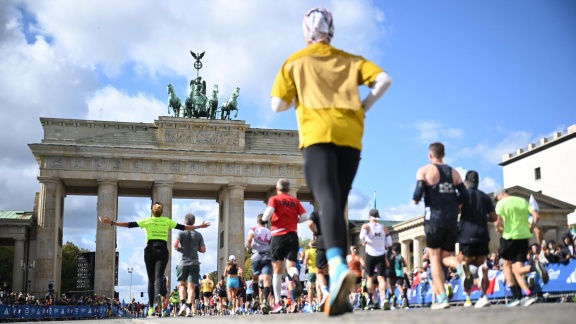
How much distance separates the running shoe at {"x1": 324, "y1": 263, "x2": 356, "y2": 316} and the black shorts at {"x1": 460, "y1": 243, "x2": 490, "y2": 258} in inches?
232

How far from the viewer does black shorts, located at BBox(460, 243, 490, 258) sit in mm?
11320

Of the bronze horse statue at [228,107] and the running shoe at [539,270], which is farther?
the bronze horse statue at [228,107]

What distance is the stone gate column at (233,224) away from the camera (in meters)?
62.2

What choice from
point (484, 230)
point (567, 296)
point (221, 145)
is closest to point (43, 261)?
point (221, 145)

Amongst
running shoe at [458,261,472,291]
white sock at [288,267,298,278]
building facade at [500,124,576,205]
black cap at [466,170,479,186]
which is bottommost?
running shoe at [458,261,472,291]

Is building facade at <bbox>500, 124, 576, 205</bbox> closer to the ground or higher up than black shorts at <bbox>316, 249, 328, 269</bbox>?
higher up

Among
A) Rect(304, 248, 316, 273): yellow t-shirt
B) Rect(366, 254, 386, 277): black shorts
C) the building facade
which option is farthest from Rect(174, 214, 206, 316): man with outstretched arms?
the building facade

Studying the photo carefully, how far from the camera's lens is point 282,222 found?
1314 cm

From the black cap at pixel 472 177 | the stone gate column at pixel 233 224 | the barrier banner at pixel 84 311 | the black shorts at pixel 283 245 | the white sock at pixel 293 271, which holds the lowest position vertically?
the barrier banner at pixel 84 311

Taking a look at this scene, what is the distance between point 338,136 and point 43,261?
56.9 meters

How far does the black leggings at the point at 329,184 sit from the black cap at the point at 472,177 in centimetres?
626

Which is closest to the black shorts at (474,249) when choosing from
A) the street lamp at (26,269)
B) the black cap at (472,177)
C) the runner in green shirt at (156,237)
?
the black cap at (472,177)

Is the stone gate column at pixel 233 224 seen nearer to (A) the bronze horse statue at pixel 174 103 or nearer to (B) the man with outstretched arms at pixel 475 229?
(A) the bronze horse statue at pixel 174 103

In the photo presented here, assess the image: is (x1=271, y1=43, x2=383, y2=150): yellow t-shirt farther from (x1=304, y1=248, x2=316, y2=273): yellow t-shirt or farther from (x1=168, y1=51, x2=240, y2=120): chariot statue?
(x1=168, y1=51, x2=240, y2=120): chariot statue
